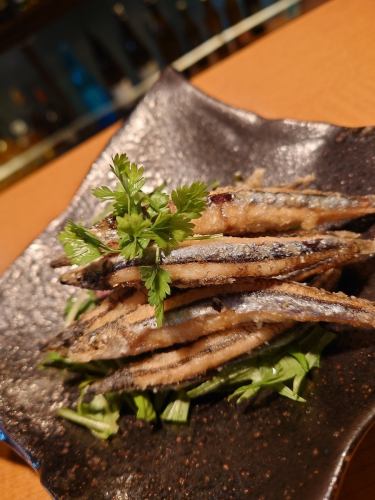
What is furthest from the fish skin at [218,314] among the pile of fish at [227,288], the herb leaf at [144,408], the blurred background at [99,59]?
the blurred background at [99,59]

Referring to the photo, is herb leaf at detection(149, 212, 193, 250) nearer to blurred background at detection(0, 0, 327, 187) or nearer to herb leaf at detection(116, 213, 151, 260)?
herb leaf at detection(116, 213, 151, 260)

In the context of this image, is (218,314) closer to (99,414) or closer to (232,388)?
(232,388)

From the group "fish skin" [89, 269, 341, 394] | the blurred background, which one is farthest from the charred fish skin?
the blurred background

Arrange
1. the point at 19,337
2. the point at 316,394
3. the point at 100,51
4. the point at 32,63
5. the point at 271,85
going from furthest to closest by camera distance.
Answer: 1. the point at 100,51
2. the point at 32,63
3. the point at 271,85
4. the point at 19,337
5. the point at 316,394

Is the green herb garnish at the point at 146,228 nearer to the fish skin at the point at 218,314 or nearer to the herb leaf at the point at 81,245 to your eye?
the herb leaf at the point at 81,245

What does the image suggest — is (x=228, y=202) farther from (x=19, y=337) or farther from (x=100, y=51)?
(x=100, y=51)

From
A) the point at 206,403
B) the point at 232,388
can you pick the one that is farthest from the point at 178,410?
the point at 232,388

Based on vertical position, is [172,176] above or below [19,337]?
above

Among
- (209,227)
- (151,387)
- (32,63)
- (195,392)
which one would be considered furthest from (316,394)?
(32,63)
